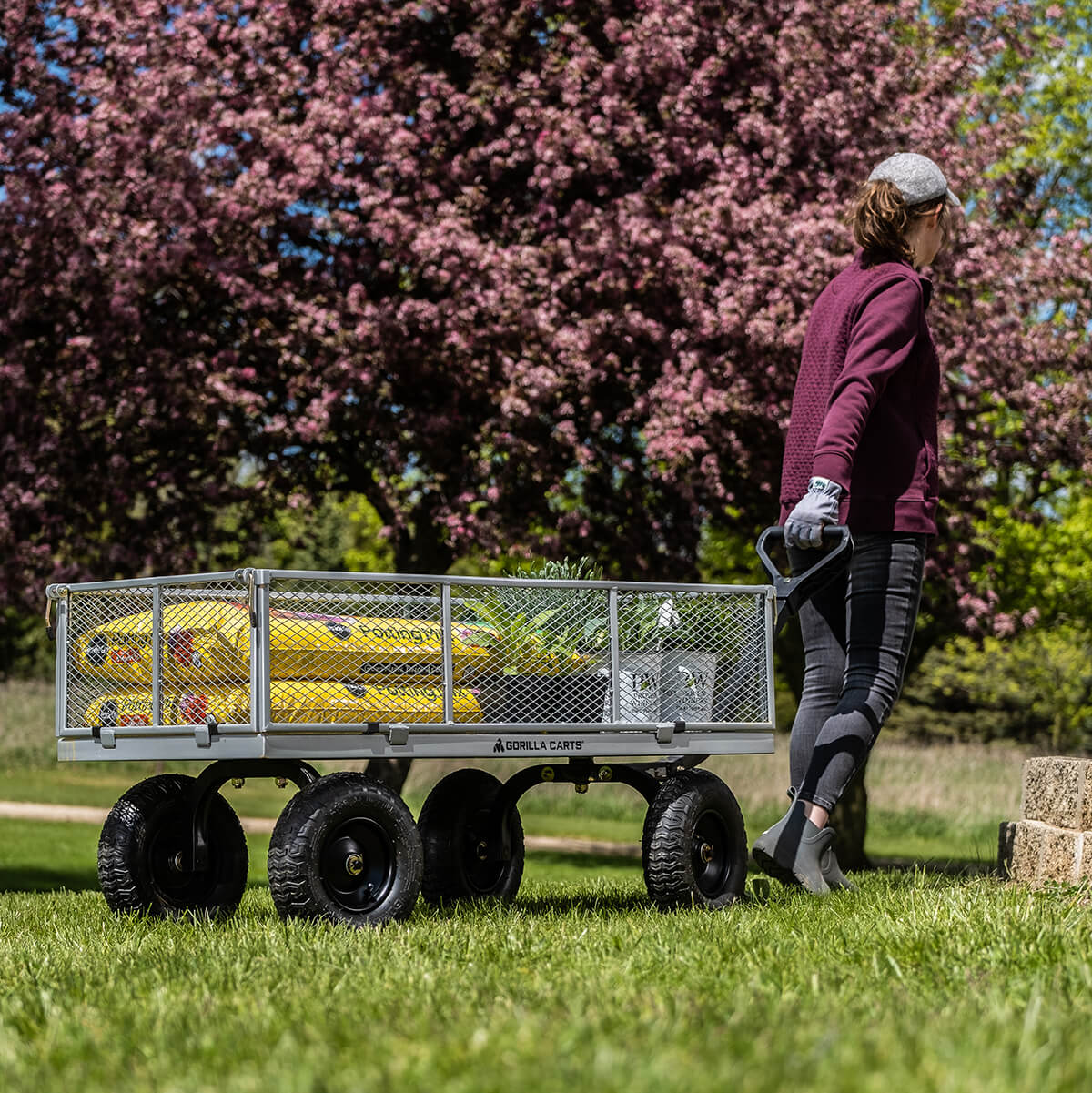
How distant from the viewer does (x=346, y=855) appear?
5227 mm

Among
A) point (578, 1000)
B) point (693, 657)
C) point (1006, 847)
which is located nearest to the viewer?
point (578, 1000)

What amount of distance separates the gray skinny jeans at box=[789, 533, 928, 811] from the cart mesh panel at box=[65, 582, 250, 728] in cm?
198

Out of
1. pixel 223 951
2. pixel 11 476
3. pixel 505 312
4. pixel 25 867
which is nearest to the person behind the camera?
pixel 223 951

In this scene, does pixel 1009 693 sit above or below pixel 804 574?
below

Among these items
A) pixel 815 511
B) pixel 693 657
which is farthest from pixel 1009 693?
pixel 815 511

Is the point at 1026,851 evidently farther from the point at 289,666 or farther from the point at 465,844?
the point at 289,666

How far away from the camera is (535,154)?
35.8 feet

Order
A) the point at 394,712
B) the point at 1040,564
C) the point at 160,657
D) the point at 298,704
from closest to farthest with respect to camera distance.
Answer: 1. the point at 298,704
2. the point at 394,712
3. the point at 160,657
4. the point at 1040,564

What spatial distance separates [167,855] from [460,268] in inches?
221

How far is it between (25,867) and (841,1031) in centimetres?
1094

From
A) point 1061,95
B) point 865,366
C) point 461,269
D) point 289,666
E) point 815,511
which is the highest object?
point 1061,95

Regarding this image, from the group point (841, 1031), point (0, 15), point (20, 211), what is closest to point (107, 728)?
point (841, 1031)

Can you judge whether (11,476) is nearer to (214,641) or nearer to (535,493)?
(535,493)

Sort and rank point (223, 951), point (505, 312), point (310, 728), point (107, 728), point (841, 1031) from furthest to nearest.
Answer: point (505, 312), point (107, 728), point (310, 728), point (223, 951), point (841, 1031)
